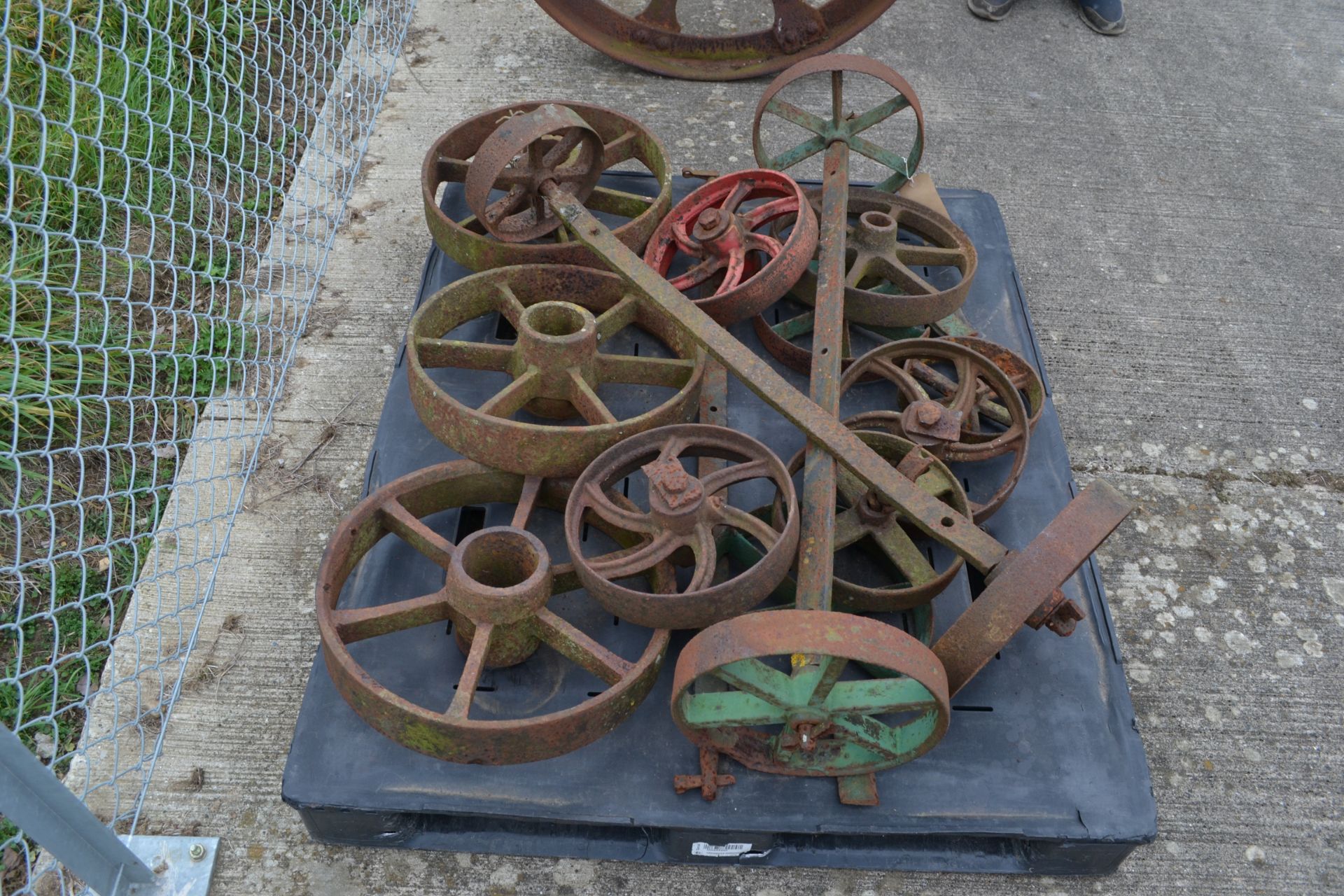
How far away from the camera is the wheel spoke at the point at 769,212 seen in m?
2.87

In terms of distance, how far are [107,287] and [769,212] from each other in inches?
88.2

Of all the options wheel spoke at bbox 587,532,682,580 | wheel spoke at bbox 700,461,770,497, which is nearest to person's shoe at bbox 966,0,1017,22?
wheel spoke at bbox 700,461,770,497

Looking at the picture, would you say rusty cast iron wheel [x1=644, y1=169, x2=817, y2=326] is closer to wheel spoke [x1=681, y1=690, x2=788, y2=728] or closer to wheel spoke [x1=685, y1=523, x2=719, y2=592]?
wheel spoke [x1=685, y1=523, x2=719, y2=592]

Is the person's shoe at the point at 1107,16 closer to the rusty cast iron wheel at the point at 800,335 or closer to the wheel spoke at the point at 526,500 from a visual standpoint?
the rusty cast iron wheel at the point at 800,335

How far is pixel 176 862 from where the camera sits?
212cm

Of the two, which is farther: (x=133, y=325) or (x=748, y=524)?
(x=133, y=325)

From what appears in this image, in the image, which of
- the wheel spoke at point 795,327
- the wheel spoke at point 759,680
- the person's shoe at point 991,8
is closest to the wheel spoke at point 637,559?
the wheel spoke at point 759,680

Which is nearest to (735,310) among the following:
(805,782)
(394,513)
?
(394,513)

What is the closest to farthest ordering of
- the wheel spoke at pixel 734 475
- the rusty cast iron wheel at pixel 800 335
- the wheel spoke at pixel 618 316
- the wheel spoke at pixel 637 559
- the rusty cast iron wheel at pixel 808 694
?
the rusty cast iron wheel at pixel 808 694
the wheel spoke at pixel 637 559
the wheel spoke at pixel 734 475
the wheel spoke at pixel 618 316
the rusty cast iron wheel at pixel 800 335

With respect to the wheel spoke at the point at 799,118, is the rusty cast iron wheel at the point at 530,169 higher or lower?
lower

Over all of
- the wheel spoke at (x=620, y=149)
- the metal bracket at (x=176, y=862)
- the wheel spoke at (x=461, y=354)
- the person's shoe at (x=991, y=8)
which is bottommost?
the metal bracket at (x=176, y=862)

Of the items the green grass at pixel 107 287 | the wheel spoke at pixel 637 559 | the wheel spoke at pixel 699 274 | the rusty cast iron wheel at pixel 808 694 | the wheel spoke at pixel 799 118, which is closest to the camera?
the rusty cast iron wheel at pixel 808 694

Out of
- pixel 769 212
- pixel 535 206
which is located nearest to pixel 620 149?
pixel 535 206

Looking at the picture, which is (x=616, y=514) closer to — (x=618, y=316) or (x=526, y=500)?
(x=526, y=500)
